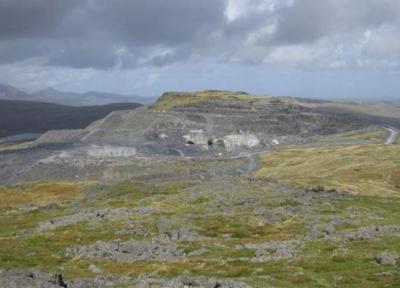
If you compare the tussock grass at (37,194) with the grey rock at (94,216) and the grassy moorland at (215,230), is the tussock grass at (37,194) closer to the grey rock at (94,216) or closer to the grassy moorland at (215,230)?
the grassy moorland at (215,230)

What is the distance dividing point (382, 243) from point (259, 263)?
46.9 ft

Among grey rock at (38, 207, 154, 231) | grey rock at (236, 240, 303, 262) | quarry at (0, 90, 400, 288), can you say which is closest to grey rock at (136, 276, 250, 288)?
quarry at (0, 90, 400, 288)

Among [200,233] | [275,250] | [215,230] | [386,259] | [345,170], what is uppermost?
[386,259]

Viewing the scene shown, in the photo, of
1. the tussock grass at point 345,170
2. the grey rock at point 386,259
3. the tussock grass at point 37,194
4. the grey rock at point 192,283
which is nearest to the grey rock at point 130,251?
the grey rock at point 192,283

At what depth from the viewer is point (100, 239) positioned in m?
66.7

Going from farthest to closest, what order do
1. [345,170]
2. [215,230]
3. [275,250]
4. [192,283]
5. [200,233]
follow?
[345,170] → [215,230] → [200,233] → [275,250] → [192,283]

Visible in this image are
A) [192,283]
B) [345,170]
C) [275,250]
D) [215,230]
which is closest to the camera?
[192,283]

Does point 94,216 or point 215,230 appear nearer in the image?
point 215,230

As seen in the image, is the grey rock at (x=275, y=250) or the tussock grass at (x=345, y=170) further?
the tussock grass at (x=345, y=170)

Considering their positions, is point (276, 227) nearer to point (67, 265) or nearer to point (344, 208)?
point (344, 208)

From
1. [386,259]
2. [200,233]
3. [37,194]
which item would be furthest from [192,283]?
[37,194]

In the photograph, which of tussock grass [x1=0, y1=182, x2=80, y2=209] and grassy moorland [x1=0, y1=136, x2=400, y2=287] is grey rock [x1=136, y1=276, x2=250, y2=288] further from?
tussock grass [x1=0, y1=182, x2=80, y2=209]

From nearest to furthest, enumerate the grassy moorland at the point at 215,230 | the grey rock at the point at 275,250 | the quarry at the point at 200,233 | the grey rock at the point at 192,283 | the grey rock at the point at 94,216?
the grey rock at the point at 192,283 < the quarry at the point at 200,233 < the grassy moorland at the point at 215,230 < the grey rock at the point at 275,250 < the grey rock at the point at 94,216

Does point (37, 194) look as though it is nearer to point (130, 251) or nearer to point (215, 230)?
point (215, 230)
